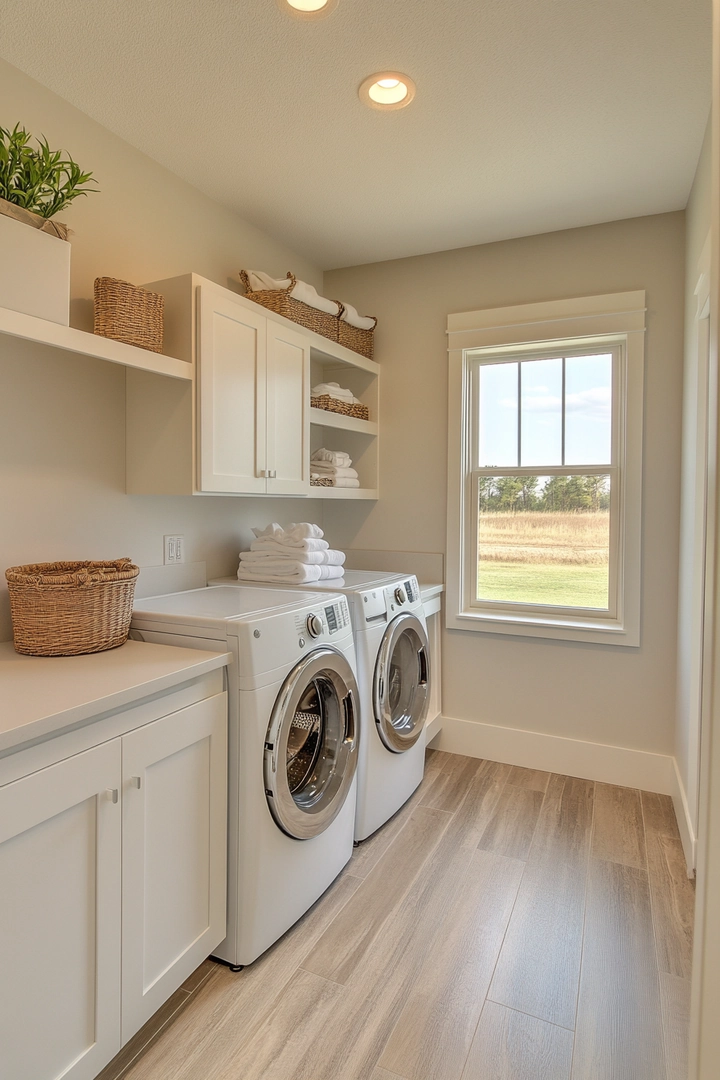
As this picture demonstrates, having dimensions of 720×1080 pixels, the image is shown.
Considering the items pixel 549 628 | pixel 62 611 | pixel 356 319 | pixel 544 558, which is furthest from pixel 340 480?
pixel 62 611

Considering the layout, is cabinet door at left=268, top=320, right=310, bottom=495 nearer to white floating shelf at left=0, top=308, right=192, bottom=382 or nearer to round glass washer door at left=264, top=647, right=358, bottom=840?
white floating shelf at left=0, top=308, right=192, bottom=382

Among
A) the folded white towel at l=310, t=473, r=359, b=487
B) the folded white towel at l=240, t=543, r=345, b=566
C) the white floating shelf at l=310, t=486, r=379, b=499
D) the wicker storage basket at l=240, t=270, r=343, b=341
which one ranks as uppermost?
the wicker storage basket at l=240, t=270, r=343, b=341

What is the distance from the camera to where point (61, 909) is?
1194 millimetres

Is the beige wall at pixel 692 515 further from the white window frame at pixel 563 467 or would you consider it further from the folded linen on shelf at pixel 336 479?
the folded linen on shelf at pixel 336 479

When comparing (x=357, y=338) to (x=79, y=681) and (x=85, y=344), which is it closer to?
(x=85, y=344)

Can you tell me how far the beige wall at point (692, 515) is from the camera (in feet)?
7.13

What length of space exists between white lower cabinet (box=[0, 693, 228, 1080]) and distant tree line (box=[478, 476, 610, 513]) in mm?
1927

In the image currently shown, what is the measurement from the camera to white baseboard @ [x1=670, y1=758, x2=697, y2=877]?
2.13 m

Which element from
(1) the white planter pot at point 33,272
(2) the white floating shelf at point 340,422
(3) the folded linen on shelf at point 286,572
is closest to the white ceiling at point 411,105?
(1) the white planter pot at point 33,272

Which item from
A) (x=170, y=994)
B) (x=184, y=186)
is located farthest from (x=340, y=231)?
A: (x=170, y=994)

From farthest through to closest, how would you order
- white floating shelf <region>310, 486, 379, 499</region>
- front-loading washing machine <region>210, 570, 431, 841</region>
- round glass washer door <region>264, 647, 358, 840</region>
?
white floating shelf <region>310, 486, 379, 499</region> → front-loading washing machine <region>210, 570, 431, 841</region> → round glass washer door <region>264, 647, 358, 840</region>

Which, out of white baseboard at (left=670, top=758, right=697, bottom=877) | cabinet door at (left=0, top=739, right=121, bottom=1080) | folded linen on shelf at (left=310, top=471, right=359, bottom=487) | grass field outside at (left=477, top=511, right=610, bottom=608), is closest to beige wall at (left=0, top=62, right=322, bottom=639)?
folded linen on shelf at (left=310, top=471, right=359, bottom=487)

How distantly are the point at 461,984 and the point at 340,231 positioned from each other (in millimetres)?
2950

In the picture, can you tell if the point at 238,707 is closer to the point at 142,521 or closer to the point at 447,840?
the point at 142,521
